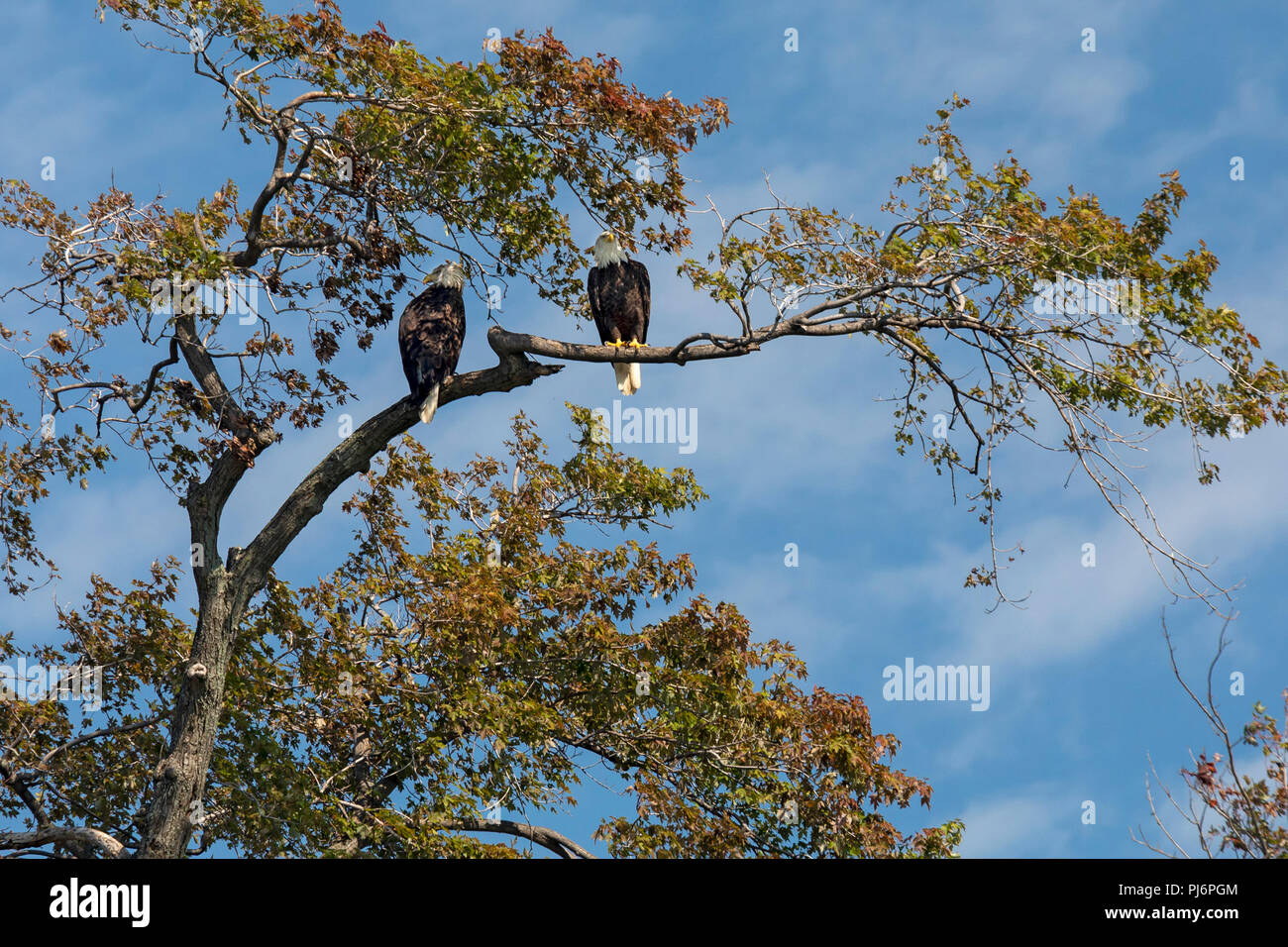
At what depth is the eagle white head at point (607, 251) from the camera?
11.0 m

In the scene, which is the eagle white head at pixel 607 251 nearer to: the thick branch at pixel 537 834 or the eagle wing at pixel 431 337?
the eagle wing at pixel 431 337

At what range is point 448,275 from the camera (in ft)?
36.0

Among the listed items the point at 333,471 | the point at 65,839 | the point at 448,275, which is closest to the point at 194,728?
the point at 65,839

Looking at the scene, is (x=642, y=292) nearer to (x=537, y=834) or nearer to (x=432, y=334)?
(x=432, y=334)

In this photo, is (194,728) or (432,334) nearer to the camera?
(194,728)

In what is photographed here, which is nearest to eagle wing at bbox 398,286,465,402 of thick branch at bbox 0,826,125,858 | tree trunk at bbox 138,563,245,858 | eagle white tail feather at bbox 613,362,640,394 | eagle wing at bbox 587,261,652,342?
eagle wing at bbox 587,261,652,342

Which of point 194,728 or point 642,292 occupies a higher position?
point 642,292

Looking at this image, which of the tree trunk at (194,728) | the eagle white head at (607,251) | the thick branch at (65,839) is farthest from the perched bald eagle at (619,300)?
the thick branch at (65,839)

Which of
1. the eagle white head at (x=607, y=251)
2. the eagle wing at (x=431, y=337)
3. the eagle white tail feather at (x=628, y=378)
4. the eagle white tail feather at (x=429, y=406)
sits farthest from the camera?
the eagle white head at (x=607, y=251)

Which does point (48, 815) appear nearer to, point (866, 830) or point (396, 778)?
point (396, 778)

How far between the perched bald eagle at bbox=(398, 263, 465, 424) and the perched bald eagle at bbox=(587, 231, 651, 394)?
3.89ft

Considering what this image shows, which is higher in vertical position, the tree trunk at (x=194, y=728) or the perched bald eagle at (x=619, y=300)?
the perched bald eagle at (x=619, y=300)

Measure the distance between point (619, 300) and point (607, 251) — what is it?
59 cm
